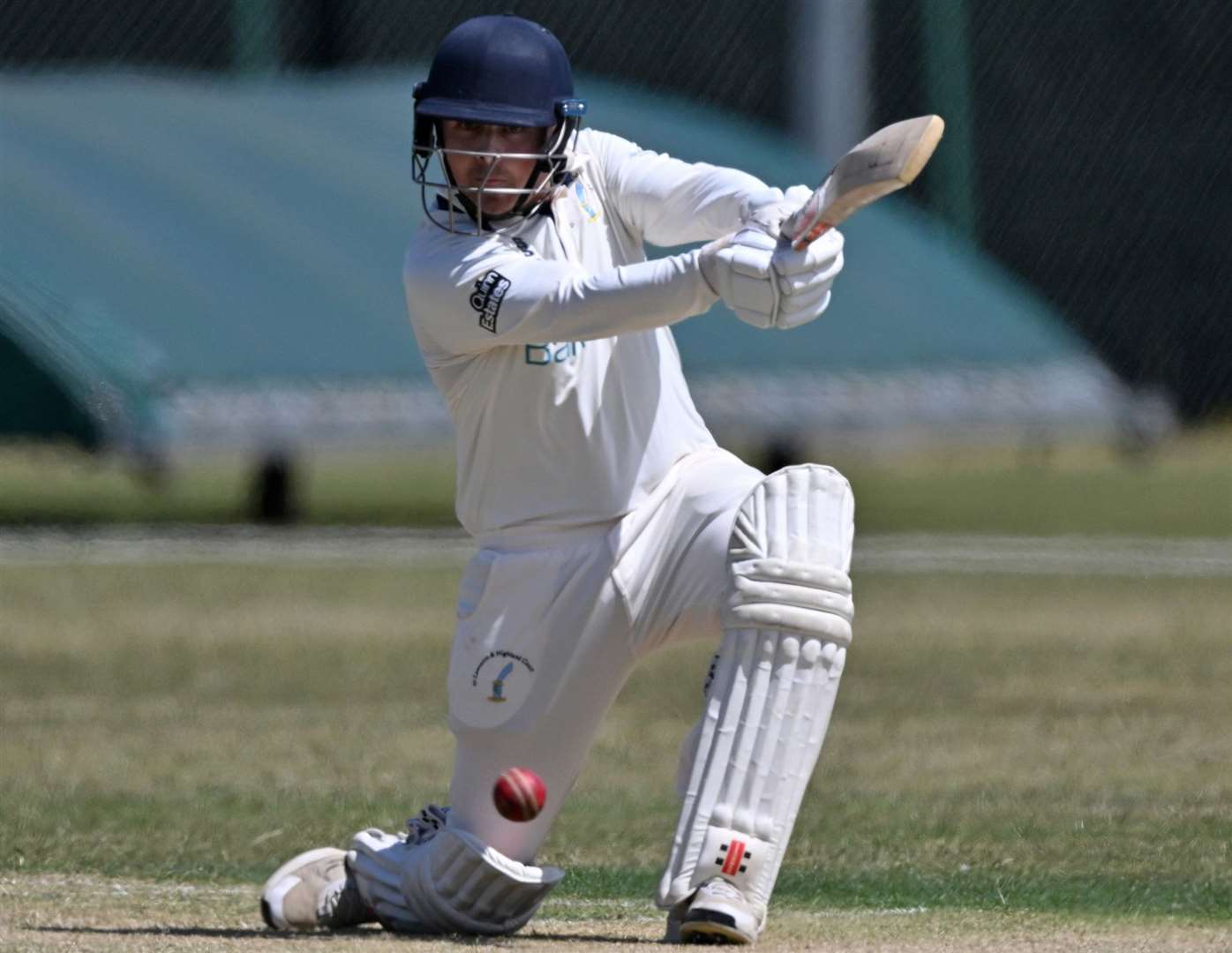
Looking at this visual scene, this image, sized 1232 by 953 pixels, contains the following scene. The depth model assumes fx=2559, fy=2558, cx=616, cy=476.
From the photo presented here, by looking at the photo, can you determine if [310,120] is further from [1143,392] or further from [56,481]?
[1143,392]

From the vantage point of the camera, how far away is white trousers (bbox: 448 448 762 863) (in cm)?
468

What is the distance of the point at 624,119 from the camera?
2123cm

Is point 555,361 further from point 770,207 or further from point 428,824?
point 428,824

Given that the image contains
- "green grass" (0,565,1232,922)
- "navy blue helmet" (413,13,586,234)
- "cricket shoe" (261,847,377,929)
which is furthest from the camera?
"green grass" (0,565,1232,922)

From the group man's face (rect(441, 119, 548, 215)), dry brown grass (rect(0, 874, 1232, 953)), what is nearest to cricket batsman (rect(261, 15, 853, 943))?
man's face (rect(441, 119, 548, 215))

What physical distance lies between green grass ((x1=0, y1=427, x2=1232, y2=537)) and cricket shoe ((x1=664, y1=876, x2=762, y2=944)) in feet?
43.9

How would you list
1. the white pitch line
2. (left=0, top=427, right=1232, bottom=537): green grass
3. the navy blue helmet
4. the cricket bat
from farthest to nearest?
(left=0, top=427, right=1232, bottom=537): green grass
the white pitch line
the navy blue helmet
the cricket bat

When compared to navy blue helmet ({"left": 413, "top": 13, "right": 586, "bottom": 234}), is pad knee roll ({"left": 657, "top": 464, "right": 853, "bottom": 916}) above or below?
below

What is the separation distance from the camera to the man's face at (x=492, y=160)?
473cm

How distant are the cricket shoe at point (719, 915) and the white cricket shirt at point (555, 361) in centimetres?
74

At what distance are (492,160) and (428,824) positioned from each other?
128 cm

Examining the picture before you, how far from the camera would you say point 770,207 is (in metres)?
4.55

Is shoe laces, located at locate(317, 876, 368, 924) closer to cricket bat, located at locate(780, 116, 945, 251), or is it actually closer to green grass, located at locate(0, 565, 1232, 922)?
green grass, located at locate(0, 565, 1232, 922)

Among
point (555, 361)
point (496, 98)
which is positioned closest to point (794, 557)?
point (555, 361)
